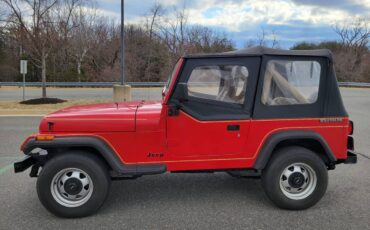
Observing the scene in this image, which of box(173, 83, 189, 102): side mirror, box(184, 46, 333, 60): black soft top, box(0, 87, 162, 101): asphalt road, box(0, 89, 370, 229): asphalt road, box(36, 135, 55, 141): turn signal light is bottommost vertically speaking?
box(0, 89, 370, 229): asphalt road

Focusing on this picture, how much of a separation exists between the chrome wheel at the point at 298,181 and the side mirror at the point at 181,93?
1347 millimetres

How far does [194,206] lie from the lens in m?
4.18

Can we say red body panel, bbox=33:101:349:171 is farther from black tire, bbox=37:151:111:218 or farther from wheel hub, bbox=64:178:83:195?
wheel hub, bbox=64:178:83:195

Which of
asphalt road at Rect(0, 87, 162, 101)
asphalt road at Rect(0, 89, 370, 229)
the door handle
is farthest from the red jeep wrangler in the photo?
asphalt road at Rect(0, 87, 162, 101)

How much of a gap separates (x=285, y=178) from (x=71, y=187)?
2.28 metres

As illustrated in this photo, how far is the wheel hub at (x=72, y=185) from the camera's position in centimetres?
385

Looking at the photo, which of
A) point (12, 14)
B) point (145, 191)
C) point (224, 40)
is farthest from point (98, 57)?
point (145, 191)

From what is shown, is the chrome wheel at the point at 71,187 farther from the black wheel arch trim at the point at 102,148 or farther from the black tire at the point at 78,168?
the black wheel arch trim at the point at 102,148

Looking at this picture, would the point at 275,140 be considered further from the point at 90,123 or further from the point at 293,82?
the point at 90,123

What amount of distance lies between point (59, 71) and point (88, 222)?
137ft

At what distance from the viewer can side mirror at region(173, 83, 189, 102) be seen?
373 cm

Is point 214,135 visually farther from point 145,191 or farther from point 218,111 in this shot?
point 145,191

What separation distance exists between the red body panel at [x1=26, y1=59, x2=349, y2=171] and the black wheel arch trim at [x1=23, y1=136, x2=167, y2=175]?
4 centimetres

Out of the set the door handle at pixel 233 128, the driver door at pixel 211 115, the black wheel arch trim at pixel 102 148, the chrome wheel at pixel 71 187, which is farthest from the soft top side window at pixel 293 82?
the chrome wheel at pixel 71 187
